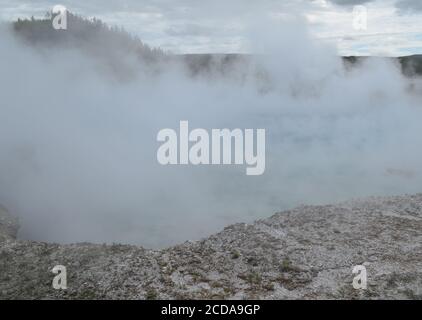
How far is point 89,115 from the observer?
46.8 metres

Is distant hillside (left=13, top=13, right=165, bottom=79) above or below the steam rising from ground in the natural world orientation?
above

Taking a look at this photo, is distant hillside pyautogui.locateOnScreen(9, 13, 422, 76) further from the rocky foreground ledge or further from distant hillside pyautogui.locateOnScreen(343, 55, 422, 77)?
the rocky foreground ledge

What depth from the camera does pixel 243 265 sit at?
34.8ft

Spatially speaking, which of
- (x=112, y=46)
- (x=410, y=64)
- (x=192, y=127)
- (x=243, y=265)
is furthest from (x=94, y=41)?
(x=243, y=265)

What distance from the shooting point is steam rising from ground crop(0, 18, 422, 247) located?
19.7m

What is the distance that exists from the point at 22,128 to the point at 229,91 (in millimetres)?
32623

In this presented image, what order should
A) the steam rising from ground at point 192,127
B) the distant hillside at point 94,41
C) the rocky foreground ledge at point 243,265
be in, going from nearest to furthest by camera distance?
1. the rocky foreground ledge at point 243,265
2. the steam rising from ground at point 192,127
3. the distant hillside at point 94,41

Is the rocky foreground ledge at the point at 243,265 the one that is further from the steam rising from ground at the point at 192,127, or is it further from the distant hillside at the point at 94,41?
the distant hillside at the point at 94,41

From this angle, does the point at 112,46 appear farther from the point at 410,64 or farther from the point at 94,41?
the point at 410,64

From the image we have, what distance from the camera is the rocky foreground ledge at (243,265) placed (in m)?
9.54

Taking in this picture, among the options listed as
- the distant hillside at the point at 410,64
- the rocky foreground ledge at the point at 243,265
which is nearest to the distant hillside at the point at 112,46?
the distant hillside at the point at 410,64

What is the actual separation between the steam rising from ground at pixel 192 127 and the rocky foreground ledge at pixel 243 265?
4895 millimetres

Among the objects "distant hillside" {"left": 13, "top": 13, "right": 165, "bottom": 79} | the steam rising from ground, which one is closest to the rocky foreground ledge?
the steam rising from ground

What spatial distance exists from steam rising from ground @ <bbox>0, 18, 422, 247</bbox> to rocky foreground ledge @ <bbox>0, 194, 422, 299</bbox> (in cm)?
490
